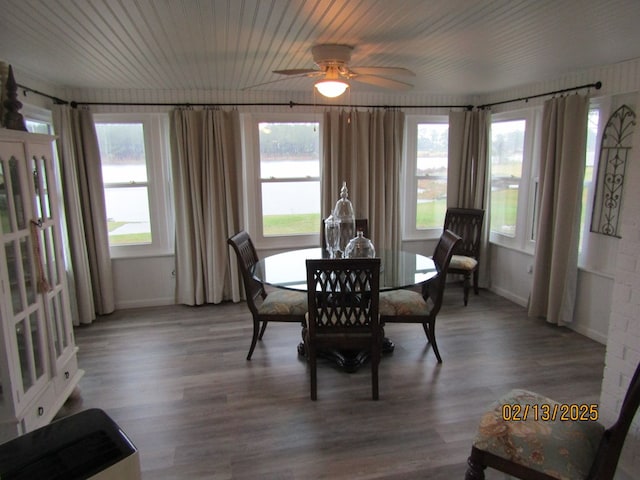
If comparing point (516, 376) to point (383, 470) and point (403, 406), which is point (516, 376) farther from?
point (383, 470)

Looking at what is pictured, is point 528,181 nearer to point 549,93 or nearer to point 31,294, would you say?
point 549,93

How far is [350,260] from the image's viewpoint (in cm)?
255

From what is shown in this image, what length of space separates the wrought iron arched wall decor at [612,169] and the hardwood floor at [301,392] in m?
1.05

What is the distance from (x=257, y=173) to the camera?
468 centimetres

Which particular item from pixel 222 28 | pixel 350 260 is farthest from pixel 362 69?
pixel 350 260

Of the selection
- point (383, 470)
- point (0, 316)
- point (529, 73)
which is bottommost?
point (383, 470)

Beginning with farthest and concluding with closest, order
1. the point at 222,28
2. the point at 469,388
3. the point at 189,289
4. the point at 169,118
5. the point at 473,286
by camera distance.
Result: the point at 473,286 < the point at 189,289 < the point at 169,118 < the point at 469,388 < the point at 222,28

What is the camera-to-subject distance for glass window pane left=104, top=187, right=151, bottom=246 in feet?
14.7

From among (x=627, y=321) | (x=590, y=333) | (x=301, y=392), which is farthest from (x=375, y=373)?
(x=590, y=333)

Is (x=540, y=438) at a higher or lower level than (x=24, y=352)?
lower

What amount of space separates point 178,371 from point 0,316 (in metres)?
1.44

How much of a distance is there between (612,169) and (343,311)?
2.62 m

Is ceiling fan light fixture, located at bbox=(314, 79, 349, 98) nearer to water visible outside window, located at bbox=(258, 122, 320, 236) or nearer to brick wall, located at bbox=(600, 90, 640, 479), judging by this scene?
brick wall, located at bbox=(600, 90, 640, 479)
